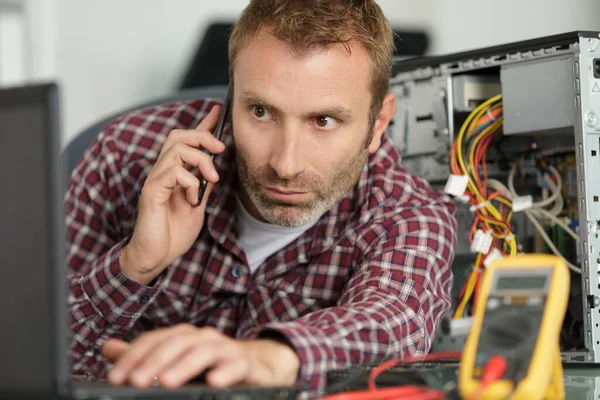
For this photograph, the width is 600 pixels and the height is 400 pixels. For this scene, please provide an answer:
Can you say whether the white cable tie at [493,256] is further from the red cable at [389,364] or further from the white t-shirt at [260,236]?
the red cable at [389,364]

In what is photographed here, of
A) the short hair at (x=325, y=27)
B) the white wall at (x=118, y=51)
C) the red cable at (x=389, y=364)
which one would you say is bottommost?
the red cable at (x=389, y=364)

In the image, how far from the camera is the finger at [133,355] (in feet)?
2.66

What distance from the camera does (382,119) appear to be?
4.98 feet

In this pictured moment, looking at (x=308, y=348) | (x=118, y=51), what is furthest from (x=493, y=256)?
(x=118, y=51)

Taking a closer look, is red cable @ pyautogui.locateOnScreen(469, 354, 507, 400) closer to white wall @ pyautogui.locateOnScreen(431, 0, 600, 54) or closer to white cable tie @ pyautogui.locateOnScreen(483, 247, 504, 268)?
white cable tie @ pyautogui.locateOnScreen(483, 247, 504, 268)

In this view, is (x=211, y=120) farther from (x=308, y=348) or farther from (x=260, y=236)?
(x=308, y=348)

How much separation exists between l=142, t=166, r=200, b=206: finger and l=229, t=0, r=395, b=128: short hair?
215mm

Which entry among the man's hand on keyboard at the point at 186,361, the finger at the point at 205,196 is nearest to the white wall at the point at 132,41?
the finger at the point at 205,196

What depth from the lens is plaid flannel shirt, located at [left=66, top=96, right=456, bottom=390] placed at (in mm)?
1368

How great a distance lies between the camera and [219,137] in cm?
147

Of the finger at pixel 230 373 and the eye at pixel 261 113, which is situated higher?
the eye at pixel 261 113

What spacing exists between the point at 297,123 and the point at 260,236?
0.99 feet

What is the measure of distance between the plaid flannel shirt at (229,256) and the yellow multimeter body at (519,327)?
0.42 meters

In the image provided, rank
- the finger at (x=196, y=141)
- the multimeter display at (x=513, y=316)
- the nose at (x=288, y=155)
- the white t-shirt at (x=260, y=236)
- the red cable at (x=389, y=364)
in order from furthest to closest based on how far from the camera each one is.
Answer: the white t-shirt at (x=260, y=236) < the finger at (x=196, y=141) < the nose at (x=288, y=155) < the red cable at (x=389, y=364) < the multimeter display at (x=513, y=316)
